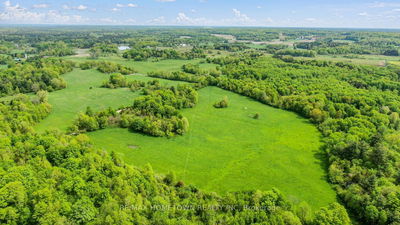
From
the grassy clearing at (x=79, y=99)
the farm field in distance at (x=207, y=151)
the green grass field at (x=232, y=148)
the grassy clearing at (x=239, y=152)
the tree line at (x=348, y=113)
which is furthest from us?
the grassy clearing at (x=79, y=99)

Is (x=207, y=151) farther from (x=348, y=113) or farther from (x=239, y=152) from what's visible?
(x=348, y=113)

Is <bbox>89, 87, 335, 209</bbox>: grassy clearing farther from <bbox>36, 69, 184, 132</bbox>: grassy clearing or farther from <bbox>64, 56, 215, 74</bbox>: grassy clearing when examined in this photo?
<bbox>64, 56, 215, 74</bbox>: grassy clearing

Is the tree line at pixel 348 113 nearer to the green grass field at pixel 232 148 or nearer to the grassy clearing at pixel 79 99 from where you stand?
the green grass field at pixel 232 148

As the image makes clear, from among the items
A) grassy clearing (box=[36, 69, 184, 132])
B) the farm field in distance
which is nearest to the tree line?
the farm field in distance

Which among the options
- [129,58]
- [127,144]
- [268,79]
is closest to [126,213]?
[127,144]

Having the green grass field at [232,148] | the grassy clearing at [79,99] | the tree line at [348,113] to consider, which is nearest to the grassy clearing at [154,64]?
the tree line at [348,113]

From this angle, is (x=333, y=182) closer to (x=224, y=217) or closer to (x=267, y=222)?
(x=267, y=222)
